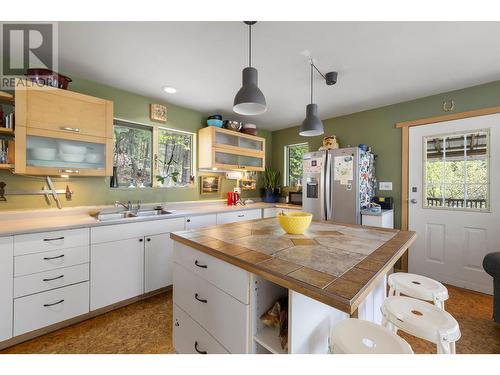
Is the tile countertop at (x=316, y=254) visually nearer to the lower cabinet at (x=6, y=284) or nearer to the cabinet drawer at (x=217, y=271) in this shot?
the cabinet drawer at (x=217, y=271)

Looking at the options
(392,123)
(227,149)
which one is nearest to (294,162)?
(227,149)

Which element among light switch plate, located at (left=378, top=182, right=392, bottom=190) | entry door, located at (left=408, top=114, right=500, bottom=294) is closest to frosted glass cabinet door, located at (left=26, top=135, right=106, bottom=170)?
light switch plate, located at (left=378, top=182, right=392, bottom=190)

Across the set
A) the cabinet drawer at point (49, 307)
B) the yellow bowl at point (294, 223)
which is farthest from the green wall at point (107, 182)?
the yellow bowl at point (294, 223)

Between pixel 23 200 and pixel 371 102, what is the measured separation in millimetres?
4065

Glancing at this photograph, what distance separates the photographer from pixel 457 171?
8.48ft

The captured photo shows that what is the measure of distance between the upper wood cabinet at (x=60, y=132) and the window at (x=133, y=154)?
0.42 metres

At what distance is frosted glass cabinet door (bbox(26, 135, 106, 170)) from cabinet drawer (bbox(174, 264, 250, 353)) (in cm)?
156

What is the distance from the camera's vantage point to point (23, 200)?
6.70 ft

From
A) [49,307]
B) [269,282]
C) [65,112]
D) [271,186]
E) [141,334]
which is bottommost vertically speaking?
[141,334]

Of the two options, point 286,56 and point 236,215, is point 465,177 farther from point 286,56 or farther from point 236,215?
point 236,215

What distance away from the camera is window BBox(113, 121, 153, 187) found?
8.67ft

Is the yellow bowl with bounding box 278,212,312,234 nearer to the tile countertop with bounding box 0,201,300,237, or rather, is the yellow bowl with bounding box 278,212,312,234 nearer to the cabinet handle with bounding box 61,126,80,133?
the tile countertop with bounding box 0,201,300,237

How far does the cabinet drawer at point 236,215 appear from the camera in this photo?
114 inches

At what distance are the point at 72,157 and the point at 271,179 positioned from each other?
307 centimetres
